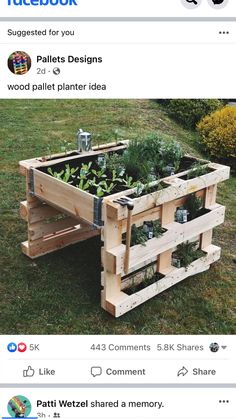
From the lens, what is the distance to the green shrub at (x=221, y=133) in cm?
568

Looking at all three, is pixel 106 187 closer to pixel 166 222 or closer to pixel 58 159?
pixel 166 222

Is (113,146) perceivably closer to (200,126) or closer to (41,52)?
(41,52)

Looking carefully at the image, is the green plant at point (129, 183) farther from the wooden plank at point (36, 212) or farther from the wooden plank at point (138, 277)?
the wooden plank at point (36, 212)

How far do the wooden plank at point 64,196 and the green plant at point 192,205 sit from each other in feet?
2.58

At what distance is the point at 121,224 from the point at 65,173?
62 cm

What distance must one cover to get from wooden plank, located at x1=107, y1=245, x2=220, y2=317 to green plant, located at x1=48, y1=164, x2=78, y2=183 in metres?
0.80

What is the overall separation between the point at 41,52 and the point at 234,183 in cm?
304

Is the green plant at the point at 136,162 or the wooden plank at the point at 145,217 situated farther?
the green plant at the point at 136,162

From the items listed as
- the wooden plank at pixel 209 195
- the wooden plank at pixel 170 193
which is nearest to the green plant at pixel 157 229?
the wooden plank at pixel 170 193

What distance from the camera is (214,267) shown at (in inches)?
150

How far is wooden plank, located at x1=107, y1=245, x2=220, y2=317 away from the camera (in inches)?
124

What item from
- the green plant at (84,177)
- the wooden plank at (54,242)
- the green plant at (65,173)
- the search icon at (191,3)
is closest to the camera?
the search icon at (191,3)
